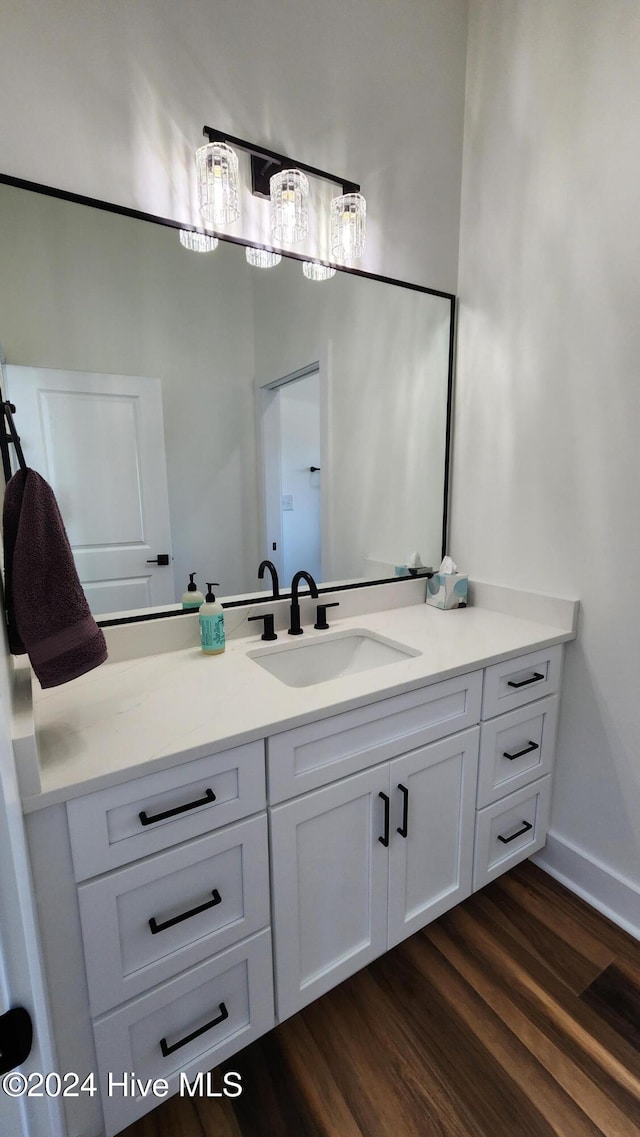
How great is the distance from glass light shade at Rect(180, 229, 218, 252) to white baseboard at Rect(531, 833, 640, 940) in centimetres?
216

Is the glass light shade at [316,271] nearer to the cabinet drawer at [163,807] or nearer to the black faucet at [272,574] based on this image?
the black faucet at [272,574]

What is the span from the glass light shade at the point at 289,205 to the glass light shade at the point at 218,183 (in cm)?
12

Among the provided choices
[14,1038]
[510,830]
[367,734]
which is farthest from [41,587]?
[510,830]

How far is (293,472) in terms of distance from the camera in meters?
1.68

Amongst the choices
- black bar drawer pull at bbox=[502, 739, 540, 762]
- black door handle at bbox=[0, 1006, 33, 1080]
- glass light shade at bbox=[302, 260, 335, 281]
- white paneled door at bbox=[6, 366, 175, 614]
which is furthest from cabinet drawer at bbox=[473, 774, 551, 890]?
glass light shade at bbox=[302, 260, 335, 281]

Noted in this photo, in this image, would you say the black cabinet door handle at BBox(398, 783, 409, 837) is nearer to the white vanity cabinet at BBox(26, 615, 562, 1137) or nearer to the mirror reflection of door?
the white vanity cabinet at BBox(26, 615, 562, 1137)

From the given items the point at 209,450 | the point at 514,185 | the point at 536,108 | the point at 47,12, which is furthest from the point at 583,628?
the point at 47,12

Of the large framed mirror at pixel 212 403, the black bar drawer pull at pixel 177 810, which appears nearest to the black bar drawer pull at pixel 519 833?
the large framed mirror at pixel 212 403

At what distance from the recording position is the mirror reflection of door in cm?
162

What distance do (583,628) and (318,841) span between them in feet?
3.42

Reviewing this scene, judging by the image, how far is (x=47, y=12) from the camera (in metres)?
1.05

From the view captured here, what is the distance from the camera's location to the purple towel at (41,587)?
2.84ft

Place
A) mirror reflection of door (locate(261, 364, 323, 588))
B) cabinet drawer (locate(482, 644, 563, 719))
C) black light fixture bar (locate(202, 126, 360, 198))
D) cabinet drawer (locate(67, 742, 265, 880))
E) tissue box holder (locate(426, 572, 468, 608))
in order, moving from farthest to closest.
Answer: tissue box holder (locate(426, 572, 468, 608))
mirror reflection of door (locate(261, 364, 323, 588))
cabinet drawer (locate(482, 644, 563, 719))
black light fixture bar (locate(202, 126, 360, 198))
cabinet drawer (locate(67, 742, 265, 880))

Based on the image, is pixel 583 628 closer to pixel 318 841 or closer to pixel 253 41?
pixel 318 841
